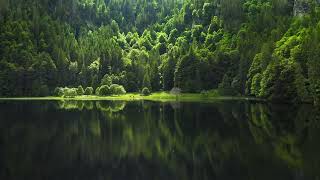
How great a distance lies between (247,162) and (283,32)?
5996 inches

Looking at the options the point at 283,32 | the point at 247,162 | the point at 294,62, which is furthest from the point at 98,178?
the point at 283,32

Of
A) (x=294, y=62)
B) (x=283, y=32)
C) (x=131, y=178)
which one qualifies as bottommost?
(x=131, y=178)

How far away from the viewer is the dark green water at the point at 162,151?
35219 millimetres

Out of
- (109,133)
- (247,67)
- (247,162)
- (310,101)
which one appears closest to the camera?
(247,162)

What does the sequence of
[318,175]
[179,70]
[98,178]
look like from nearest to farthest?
[318,175]
[98,178]
[179,70]

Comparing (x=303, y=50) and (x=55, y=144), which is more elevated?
(x=303, y=50)

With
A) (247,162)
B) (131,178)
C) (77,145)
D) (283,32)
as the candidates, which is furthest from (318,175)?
(283,32)

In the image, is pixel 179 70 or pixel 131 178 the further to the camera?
pixel 179 70

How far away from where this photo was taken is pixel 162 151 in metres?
45.3

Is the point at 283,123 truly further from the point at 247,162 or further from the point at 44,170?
the point at 44,170

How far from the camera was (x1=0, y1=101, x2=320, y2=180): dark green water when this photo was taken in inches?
1387

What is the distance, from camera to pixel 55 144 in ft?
165

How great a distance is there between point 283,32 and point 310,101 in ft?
229

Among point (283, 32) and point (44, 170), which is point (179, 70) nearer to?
point (283, 32)
